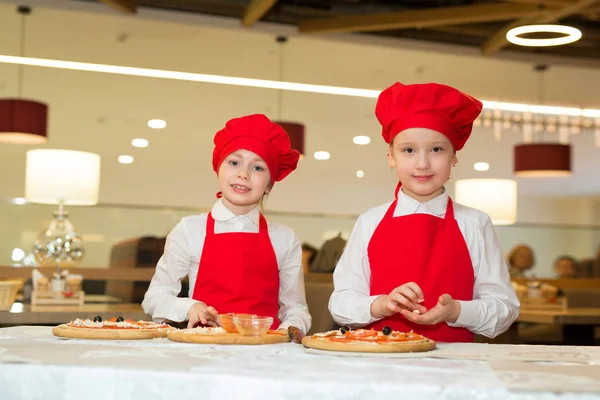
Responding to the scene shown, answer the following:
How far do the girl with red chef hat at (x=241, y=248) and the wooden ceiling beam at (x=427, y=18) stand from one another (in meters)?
4.54

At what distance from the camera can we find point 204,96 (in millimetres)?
8062

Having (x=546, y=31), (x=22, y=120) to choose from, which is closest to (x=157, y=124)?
(x=22, y=120)

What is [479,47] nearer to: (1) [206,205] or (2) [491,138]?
(2) [491,138]

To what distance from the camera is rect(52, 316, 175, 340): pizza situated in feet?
5.00

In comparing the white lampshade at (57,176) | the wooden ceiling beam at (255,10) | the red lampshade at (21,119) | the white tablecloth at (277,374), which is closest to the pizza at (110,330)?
the white tablecloth at (277,374)

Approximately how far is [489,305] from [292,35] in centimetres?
635

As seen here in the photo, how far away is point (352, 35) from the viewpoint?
803 centimetres

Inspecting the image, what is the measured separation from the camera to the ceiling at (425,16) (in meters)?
6.36

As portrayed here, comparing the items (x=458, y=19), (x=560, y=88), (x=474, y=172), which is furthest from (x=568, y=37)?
(x=474, y=172)

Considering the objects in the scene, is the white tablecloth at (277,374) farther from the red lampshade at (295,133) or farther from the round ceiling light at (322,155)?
the round ceiling light at (322,155)

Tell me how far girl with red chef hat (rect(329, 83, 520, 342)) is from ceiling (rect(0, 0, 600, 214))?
5.96 meters

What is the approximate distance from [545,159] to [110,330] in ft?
19.1

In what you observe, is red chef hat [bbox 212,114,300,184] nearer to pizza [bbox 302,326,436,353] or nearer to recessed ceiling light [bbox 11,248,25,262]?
pizza [bbox 302,326,436,353]

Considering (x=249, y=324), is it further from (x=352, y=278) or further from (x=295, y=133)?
(x=295, y=133)
